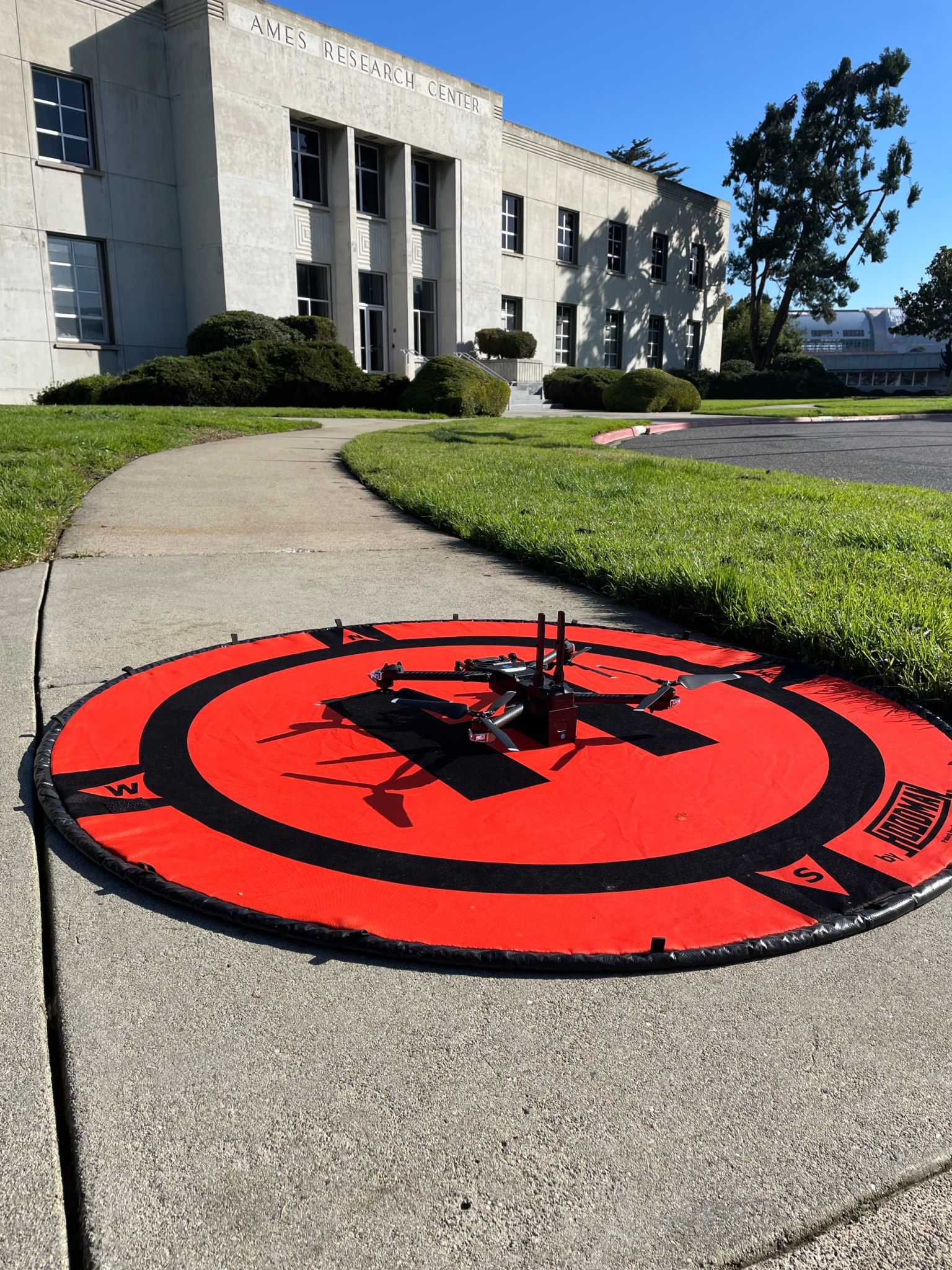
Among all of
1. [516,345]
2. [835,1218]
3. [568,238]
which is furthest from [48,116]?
[835,1218]

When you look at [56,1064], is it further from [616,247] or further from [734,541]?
[616,247]

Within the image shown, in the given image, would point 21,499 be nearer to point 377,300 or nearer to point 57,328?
point 57,328

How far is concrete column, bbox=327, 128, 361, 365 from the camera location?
2616 centimetres

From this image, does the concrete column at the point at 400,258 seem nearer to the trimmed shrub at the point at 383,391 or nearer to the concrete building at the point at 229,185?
the concrete building at the point at 229,185

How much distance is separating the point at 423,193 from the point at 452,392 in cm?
1288

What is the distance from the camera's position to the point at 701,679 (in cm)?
333

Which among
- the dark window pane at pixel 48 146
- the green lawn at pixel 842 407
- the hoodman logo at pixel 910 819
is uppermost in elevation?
the dark window pane at pixel 48 146

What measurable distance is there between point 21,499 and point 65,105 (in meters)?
19.8

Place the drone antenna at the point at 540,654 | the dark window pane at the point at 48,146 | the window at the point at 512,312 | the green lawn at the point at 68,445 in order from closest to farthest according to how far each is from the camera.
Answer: the drone antenna at the point at 540,654
the green lawn at the point at 68,445
the dark window pane at the point at 48,146
the window at the point at 512,312

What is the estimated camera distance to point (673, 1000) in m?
1.75

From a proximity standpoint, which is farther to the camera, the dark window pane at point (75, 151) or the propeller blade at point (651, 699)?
the dark window pane at point (75, 151)

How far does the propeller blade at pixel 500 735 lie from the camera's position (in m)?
2.64

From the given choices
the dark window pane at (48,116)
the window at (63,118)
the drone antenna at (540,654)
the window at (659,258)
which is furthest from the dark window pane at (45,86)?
the window at (659,258)

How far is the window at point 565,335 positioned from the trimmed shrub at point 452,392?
15.7 m
